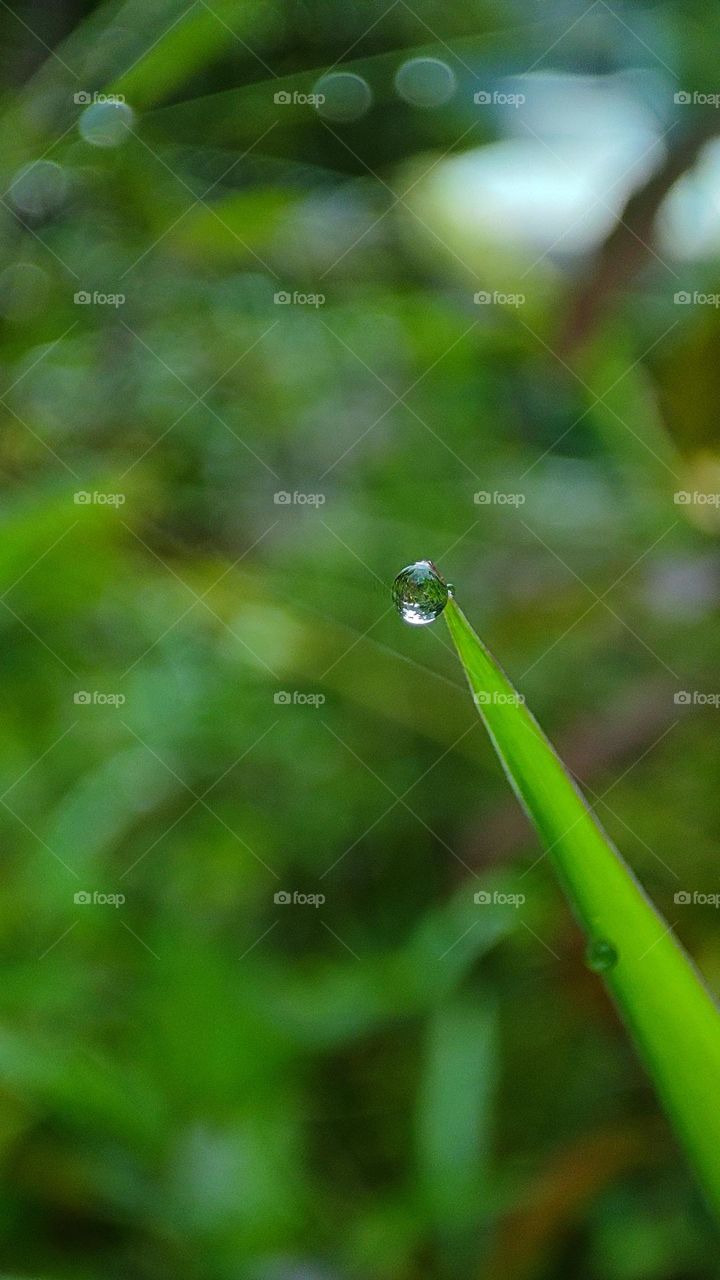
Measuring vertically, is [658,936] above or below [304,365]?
below

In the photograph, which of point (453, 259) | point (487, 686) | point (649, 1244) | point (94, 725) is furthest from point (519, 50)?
point (649, 1244)

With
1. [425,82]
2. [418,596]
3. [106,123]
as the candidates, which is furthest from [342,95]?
[418,596]

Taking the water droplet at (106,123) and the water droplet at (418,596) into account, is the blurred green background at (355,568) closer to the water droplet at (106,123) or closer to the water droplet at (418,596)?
the water droplet at (106,123)

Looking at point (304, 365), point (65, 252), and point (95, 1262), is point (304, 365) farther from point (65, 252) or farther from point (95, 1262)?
point (95, 1262)

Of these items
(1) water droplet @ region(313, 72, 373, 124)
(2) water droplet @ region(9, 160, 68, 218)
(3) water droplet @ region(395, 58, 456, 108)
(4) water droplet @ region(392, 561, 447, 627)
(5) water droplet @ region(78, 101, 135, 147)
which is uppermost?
(3) water droplet @ region(395, 58, 456, 108)

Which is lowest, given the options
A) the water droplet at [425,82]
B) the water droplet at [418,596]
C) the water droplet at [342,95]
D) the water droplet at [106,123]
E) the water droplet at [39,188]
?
the water droplet at [418,596]

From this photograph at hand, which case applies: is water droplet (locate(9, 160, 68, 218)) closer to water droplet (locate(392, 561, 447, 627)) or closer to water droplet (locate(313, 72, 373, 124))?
water droplet (locate(313, 72, 373, 124))

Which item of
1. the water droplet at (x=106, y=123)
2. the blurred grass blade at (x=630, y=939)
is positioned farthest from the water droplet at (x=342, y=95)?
the blurred grass blade at (x=630, y=939)

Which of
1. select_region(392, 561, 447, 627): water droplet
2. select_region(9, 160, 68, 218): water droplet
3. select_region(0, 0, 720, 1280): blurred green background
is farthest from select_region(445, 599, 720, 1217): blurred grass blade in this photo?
select_region(9, 160, 68, 218): water droplet
